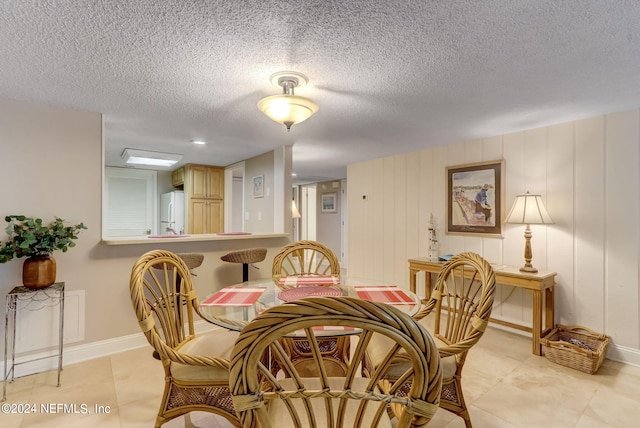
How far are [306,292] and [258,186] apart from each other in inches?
110

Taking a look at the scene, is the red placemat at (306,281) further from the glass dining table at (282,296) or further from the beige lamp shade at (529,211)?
the beige lamp shade at (529,211)

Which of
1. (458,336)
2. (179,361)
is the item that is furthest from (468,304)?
(179,361)

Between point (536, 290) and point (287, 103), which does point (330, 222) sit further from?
point (287, 103)

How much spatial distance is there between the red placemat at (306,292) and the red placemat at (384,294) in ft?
0.52

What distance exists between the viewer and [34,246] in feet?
7.05

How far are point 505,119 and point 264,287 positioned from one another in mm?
2485

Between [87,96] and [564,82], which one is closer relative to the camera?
[564,82]

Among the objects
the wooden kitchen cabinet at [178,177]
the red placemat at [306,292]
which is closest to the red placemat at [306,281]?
the red placemat at [306,292]

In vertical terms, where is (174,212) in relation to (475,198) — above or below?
below

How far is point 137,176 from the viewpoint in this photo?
5.50m

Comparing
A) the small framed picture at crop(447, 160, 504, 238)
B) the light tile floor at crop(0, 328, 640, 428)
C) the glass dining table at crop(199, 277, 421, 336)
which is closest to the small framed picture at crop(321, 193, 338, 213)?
the small framed picture at crop(447, 160, 504, 238)

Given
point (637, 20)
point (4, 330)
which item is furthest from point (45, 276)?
point (637, 20)

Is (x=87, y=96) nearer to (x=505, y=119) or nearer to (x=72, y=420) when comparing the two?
(x=72, y=420)

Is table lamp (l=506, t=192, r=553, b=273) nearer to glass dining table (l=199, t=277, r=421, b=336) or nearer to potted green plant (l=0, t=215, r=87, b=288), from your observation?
glass dining table (l=199, t=277, r=421, b=336)
